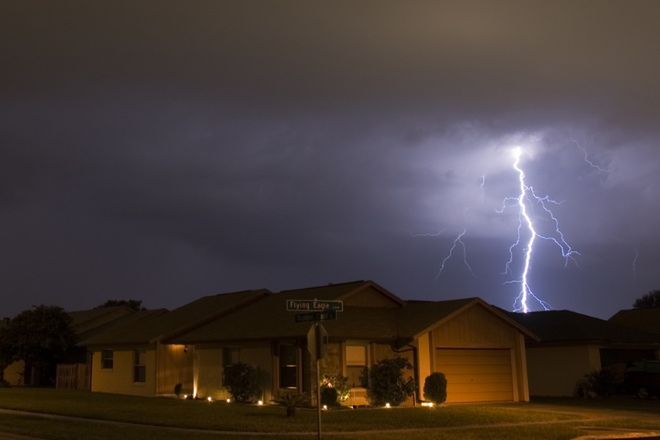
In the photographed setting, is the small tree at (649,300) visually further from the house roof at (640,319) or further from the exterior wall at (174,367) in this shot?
the exterior wall at (174,367)

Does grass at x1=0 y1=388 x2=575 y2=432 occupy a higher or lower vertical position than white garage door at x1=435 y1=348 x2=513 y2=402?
lower

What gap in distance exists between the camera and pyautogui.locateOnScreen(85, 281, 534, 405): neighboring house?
98.7 ft

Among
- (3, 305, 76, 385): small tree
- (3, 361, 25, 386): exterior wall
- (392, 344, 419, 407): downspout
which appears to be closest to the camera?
(392, 344, 419, 407): downspout

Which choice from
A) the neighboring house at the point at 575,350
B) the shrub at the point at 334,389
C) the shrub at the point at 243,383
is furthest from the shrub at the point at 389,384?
the neighboring house at the point at 575,350

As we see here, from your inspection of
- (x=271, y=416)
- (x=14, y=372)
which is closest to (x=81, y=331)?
(x=14, y=372)

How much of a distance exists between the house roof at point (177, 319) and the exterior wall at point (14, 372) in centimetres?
1290

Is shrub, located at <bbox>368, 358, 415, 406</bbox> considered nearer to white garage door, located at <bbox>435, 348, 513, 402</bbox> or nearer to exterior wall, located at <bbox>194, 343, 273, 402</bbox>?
white garage door, located at <bbox>435, 348, 513, 402</bbox>

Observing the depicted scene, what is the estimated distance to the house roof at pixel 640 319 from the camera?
51.6 metres

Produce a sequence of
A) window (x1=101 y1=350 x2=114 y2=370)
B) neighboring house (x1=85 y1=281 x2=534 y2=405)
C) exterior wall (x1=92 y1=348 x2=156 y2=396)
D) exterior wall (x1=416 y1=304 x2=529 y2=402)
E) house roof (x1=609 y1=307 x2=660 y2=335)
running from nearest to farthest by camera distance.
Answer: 1. neighboring house (x1=85 y1=281 x2=534 y2=405)
2. exterior wall (x1=416 y1=304 x2=529 y2=402)
3. exterior wall (x1=92 y1=348 x2=156 y2=396)
4. window (x1=101 y1=350 x2=114 y2=370)
5. house roof (x1=609 y1=307 x2=660 y2=335)

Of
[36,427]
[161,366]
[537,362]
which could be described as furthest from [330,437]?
[537,362]

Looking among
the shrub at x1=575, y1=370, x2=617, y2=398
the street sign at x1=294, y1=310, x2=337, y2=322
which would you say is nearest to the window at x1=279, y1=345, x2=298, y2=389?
the street sign at x1=294, y1=310, x2=337, y2=322

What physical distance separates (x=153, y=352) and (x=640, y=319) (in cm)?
3414

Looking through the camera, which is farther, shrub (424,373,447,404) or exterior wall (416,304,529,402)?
exterior wall (416,304,529,402)

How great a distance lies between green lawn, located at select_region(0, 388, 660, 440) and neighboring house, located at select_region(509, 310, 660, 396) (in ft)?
25.5
